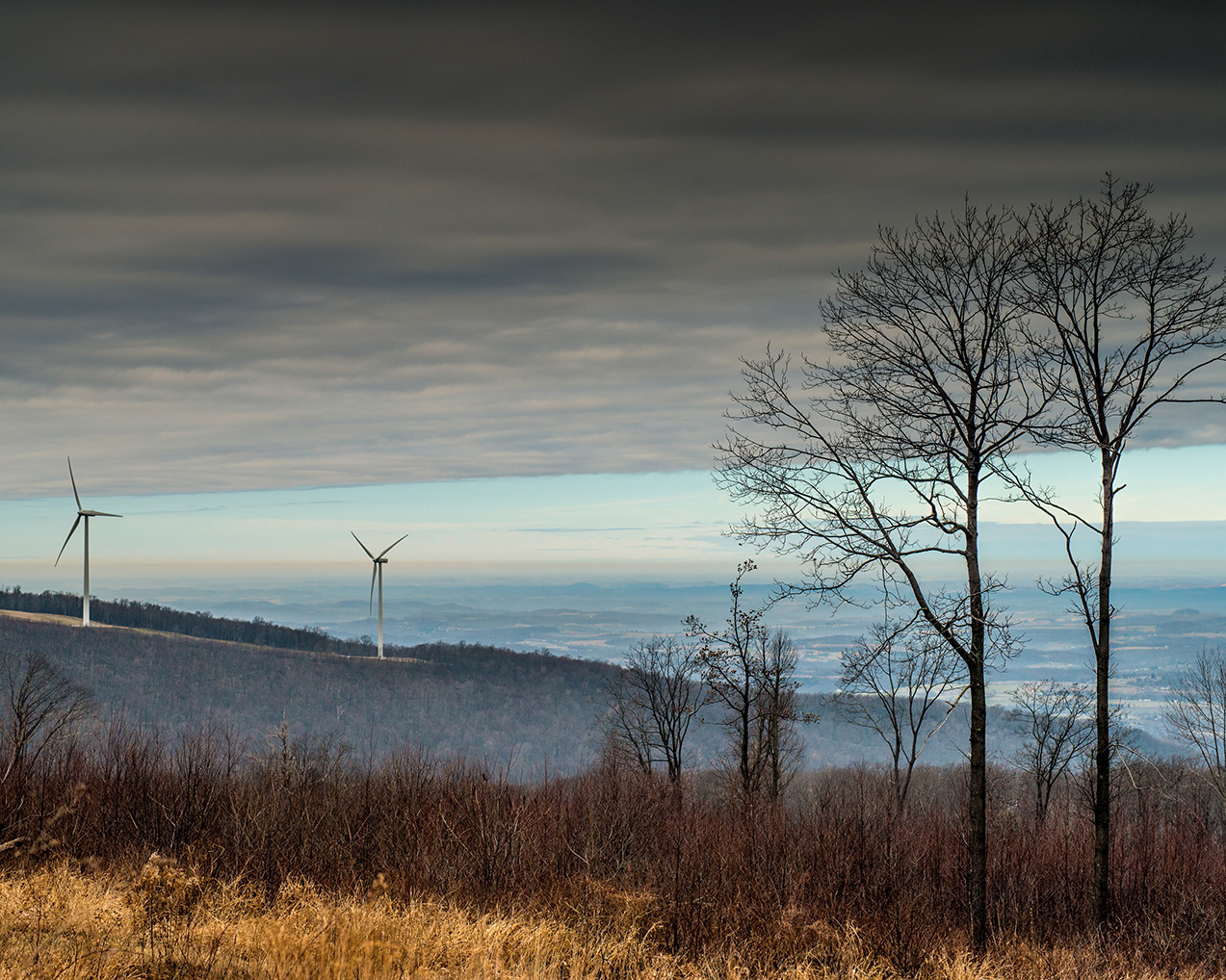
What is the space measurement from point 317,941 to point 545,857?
44.3 ft

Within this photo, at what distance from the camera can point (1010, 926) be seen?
2878 cm

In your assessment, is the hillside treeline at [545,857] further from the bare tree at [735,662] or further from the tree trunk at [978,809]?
the bare tree at [735,662]

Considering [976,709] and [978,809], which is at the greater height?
[976,709]

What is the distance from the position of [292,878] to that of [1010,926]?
70.6ft

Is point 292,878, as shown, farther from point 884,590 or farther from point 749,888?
point 884,590

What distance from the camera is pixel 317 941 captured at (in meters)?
12.5

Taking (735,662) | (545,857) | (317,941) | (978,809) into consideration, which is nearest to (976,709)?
(978,809)

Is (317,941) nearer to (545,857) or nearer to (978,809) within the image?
(545,857)

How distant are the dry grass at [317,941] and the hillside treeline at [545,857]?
298mm

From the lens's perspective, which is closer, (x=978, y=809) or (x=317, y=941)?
(x=317, y=941)

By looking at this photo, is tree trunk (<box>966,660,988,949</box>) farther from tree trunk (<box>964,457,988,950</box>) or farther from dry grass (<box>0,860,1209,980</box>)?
dry grass (<box>0,860,1209,980</box>)

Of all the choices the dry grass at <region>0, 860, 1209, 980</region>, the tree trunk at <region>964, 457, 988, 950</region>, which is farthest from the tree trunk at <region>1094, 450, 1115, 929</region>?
the dry grass at <region>0, 860, 1209, 980</region>

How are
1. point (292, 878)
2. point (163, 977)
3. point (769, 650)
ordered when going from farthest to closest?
point (769, 650) < point (292, 878) < point (163, 977)

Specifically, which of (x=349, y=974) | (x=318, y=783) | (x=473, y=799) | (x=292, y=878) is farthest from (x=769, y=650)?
(x=349, y=974)
